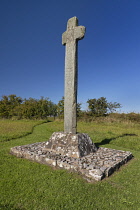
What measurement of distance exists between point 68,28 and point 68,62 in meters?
1.64

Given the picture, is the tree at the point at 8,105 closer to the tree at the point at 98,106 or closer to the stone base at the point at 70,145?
the tree at the point at 98,106

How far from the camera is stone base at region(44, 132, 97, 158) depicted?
5145 mm

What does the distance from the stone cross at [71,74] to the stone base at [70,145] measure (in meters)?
0.44

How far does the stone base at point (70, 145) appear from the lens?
5.14 meters

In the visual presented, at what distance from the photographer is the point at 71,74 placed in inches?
232

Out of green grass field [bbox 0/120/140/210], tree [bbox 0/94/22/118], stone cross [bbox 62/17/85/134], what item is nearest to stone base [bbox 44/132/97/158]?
stone cross [bbox 62/17/85/134]

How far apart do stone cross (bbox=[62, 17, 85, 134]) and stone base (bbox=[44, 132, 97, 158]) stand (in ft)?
1.43

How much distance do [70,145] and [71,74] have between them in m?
2.90

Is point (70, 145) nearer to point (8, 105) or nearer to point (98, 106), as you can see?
point (98, 106)

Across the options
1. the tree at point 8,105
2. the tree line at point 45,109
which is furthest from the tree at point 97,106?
the tree at point 8,105

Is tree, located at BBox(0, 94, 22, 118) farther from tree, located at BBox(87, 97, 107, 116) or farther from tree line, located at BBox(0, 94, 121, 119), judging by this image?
tree, located at BBox(87, 97, 107, 116)

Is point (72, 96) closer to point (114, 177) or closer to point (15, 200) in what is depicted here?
point (114, 177)

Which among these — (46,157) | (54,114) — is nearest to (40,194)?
(46,157)

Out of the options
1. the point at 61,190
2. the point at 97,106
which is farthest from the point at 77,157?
the point at 97,106
